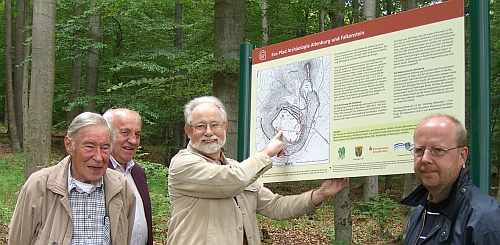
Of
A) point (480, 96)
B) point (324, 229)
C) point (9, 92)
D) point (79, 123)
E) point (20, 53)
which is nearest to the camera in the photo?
point (480, 96)

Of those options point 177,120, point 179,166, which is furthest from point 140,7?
point 179,166

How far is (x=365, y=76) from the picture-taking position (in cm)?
332

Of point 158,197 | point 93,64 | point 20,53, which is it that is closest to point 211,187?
point 158,197

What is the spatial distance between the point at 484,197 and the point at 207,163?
5.50 ft

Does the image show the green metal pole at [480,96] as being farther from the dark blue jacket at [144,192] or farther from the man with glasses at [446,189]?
the dark blue jacket at [144,192]

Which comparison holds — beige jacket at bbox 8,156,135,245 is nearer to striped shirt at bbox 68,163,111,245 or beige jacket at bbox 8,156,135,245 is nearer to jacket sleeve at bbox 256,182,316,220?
striped shirt at bbox 68,163,111,245

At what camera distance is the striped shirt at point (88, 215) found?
298cm

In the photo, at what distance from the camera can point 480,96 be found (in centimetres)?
283

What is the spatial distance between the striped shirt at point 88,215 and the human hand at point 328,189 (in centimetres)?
147

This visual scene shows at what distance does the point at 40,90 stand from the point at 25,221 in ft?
23.0

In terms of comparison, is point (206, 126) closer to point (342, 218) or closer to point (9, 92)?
point (342, 218)

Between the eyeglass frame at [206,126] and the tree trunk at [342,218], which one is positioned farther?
the tree trunk at [342,218]

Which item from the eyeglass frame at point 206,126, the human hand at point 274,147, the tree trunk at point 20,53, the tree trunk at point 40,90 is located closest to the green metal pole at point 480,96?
the human hand at point 274,147

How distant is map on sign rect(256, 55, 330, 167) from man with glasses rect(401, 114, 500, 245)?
115cm
